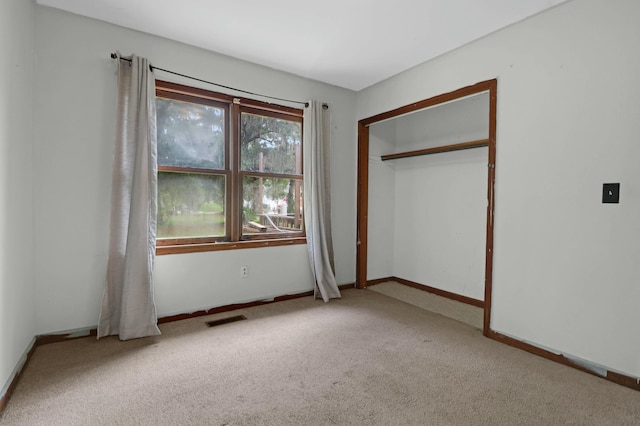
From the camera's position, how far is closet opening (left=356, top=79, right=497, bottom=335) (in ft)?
11.3

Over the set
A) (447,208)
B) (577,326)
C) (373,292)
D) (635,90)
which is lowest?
(373,292)

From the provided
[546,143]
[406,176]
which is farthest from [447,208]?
[546,143]

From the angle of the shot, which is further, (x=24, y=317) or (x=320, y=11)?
(x=320, y=11)

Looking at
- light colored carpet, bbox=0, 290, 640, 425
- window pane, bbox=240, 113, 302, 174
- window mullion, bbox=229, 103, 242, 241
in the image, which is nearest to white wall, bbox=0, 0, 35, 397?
light colored carpet, bbox=0, 290, 640, 425

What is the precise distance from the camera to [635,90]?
72.6 inches

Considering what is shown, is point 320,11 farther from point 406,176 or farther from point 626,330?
point 626,330

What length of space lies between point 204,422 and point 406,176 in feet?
11.9

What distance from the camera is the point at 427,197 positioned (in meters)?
3.98

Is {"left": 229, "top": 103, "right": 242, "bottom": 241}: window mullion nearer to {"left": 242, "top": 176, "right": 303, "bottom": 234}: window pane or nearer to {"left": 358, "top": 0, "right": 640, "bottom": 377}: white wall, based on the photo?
{"left": 242, "top": 176, "right": 303, "bottom": 234}: window pane

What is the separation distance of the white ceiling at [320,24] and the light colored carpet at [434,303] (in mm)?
2582

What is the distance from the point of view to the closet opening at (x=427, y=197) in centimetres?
344

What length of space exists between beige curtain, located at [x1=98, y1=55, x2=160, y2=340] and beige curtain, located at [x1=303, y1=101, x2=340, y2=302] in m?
1.60

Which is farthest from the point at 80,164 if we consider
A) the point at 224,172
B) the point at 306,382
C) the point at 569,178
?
the point at 569,178

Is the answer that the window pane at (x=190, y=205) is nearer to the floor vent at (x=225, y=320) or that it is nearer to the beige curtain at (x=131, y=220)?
the beige curtain at (x=131, y=220)
